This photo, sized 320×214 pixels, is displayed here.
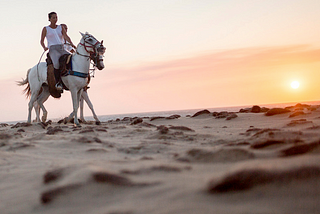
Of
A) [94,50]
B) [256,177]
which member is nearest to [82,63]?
[94,50]

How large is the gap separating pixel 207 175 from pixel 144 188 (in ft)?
1.07

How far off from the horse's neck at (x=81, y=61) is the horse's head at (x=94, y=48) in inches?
4.7

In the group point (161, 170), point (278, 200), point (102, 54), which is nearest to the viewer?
point (278, 200)

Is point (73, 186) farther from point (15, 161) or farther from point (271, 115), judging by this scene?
point (271, 115)

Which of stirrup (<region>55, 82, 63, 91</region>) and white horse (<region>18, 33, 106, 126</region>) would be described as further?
stirrup (<region>55, 82, 63, 91</region>)

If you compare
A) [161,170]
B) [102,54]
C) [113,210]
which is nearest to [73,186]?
[113,210]

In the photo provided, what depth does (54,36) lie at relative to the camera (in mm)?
7641

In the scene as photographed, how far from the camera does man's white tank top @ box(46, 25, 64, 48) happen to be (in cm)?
760

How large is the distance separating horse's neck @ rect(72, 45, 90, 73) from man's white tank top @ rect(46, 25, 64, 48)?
0.66 metres

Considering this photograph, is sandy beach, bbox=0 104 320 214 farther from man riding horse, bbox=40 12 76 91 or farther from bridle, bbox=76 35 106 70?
man riding horse, bbox=40 12 76 91

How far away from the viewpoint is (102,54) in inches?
291

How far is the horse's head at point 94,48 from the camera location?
7.35m

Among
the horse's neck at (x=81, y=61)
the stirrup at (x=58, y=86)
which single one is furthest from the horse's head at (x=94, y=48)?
the stirrup at (x=58, y=86)

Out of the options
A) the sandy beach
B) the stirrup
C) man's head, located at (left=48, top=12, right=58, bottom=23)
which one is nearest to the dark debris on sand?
the sandy beach
